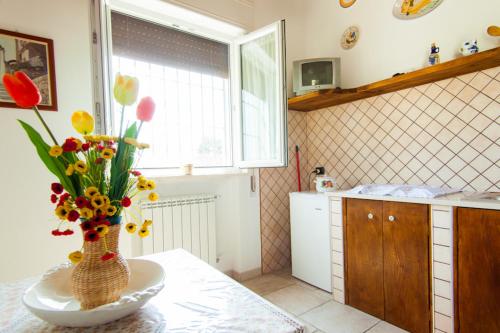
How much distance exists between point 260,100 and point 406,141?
1284mm

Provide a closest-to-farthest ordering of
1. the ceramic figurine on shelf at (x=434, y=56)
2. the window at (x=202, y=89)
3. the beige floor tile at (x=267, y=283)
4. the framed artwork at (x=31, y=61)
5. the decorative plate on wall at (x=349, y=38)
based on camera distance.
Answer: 1. the framed artwork at (x=31, y=61)
2. the ceramic figurine on shelf at (x=434, y=56)
3. the window at (x=202, y=89)
4. the beige floor tile at (x=267, y=283)
5. the decorative plate on wall at (x=349, y=38)

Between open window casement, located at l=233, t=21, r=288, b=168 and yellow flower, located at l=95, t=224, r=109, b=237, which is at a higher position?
open window casement, located at l=233, t=21, r=288, b=168

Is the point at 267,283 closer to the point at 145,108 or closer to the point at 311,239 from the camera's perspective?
the point at 311,239

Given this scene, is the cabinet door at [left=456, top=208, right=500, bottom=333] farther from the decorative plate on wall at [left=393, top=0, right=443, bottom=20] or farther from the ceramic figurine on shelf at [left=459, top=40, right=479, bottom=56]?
the decorative plate on wall at [left=393, top=0, right=443, bottom=20]

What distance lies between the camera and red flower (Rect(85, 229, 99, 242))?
576mm

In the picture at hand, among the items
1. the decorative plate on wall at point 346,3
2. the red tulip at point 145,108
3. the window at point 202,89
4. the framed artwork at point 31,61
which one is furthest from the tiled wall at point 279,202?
the red tulip at point 145,108

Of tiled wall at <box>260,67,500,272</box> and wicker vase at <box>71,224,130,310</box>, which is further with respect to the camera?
tiled wall at <box>260,67,500,272</box>

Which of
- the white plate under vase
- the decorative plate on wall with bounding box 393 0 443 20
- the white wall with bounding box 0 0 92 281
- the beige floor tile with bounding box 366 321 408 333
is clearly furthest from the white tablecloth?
the decorative plate on wall with bounding box 393 0 443 20

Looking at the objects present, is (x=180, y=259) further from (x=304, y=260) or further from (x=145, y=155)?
(x=304, y=260)

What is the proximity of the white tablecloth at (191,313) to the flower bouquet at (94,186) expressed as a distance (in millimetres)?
98

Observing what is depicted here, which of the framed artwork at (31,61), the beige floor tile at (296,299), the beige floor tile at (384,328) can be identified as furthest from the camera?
the beige floor tile at (296,299)

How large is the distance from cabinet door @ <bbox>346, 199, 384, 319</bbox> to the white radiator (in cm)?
115

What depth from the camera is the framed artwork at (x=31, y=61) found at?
1.53 metres

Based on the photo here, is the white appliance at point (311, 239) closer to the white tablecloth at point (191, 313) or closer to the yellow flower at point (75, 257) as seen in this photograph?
the white tablecloth at point (191, 313)
